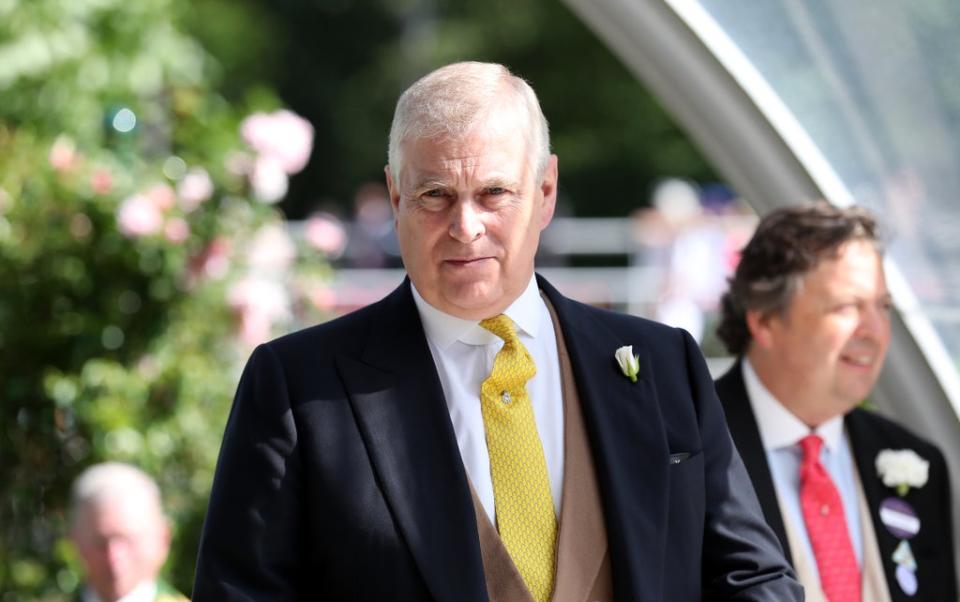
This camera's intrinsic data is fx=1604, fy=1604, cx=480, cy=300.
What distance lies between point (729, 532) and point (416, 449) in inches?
24.2

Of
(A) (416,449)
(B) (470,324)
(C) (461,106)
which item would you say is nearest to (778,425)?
(B) (470,324)

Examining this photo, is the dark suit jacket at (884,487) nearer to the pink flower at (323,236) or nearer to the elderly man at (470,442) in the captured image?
the elderly man at (470,442)

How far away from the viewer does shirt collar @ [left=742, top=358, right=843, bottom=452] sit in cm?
430

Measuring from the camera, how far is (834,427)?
439 cm

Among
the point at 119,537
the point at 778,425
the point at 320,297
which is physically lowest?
the point at 119,537

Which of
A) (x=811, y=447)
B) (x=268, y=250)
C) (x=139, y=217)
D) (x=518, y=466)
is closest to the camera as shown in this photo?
(x=518, y=466)

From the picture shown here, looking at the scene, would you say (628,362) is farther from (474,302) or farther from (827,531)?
(827,531)

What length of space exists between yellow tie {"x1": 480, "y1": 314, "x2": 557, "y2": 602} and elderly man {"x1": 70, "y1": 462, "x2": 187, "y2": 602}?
91.8 inches

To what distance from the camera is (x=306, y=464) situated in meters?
2.84

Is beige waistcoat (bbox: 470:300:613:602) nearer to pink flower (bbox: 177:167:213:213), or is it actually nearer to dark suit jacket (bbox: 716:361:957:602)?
dark suit jacket (bbox: 716:361:957:602)

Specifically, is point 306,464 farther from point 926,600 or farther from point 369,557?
point 926,600

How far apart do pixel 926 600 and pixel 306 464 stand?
6.92 feet

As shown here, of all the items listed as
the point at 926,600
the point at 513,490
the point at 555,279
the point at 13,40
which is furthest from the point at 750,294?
the point at 555,279

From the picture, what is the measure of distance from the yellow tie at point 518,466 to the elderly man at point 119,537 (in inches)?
91.8
